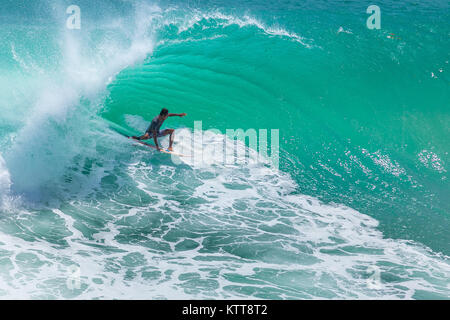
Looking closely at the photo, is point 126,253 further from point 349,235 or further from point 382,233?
point 382,233

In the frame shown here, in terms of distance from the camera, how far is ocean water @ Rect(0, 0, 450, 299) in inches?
301

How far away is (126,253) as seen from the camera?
26.5ft

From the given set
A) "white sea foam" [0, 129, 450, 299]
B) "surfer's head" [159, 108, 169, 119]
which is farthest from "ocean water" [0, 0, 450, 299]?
"surfer's head" [159, 108, 169, 119]

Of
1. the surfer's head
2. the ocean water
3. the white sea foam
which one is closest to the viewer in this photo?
the white sea foam

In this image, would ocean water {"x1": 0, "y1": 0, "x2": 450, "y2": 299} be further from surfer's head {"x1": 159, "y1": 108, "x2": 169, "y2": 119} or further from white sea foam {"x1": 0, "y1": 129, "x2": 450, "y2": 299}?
surfer's head {"x1": 159, "y1": 108, "x2": 169, "y2": 119}

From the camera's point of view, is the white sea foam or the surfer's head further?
the surfer's head

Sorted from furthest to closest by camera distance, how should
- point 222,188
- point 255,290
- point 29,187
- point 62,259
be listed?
1. point 222,188
2. point 29,187
3. point 62,259
4. point 255,290

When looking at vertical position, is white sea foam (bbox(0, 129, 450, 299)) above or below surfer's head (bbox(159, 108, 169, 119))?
below

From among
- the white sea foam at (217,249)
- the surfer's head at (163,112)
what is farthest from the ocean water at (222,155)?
the surfer's head at (163,112)

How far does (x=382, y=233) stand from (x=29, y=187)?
778 cm

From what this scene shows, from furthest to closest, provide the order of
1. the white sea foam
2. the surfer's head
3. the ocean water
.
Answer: the surfer's head → the ocean water → the white sea foam

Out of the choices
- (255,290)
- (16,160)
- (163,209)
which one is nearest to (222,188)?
(163,209)

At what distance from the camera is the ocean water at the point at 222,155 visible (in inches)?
301

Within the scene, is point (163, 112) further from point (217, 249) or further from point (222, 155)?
point (217, 249)
